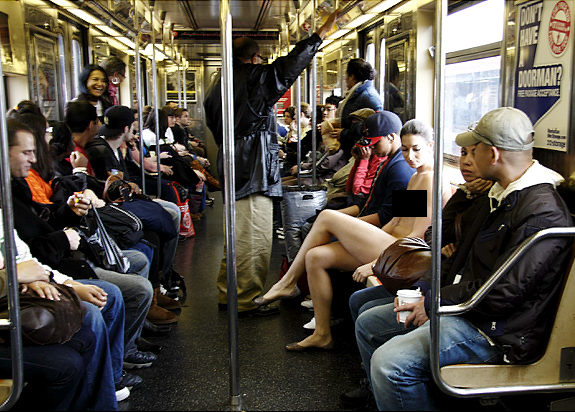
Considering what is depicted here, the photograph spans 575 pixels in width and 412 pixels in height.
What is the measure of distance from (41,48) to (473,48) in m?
3.37

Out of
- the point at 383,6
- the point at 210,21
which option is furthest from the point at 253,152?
the point at 210,21

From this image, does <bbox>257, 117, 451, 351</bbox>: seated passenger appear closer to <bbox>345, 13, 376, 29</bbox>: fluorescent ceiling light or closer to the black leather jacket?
the black leather jacket

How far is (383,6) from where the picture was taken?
18.6 ft

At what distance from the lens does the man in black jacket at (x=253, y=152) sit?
3.85 m

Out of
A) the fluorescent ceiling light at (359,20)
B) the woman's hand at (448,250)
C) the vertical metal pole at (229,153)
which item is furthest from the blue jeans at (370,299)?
the fluorescent ceiling light at (359,20)

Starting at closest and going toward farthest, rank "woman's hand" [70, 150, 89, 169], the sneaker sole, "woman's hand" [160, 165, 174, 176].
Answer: the sneaker sole
"woman's hand" [70, 150, 89, 169]
"woman's hand" [160, 165, 174, 176]

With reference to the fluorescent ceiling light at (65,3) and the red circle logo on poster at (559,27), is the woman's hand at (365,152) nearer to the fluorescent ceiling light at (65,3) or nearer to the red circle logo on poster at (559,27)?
the red circle logo on poster at (559,27)

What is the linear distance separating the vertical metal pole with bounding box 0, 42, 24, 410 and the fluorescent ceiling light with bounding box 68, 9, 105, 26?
3775mm

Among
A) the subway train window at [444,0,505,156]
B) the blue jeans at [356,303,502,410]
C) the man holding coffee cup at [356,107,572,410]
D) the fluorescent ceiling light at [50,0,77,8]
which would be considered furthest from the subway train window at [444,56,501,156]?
the fluorescent ceiling light at [50,0,77,8]

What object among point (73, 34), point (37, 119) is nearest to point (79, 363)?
point (37, 119)

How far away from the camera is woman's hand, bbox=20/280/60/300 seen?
212 cm

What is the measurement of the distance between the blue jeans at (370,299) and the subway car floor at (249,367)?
38 cm

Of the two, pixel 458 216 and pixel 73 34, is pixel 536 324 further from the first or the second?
pixel 73 34

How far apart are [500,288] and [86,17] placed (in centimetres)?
477
